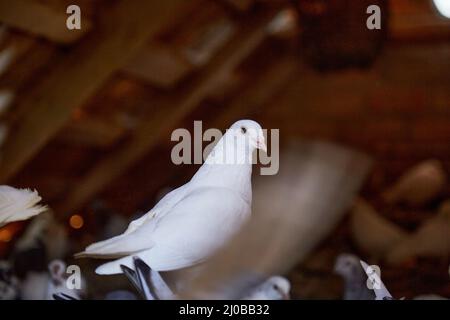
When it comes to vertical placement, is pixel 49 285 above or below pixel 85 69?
below

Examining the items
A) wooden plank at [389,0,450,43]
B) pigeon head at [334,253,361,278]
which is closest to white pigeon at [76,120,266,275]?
pigeon head at [334,253,361,278]

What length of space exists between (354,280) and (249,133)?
462mm

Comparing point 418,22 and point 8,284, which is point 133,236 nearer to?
point 8,284

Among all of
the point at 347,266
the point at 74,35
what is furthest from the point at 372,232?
the point at 74,35

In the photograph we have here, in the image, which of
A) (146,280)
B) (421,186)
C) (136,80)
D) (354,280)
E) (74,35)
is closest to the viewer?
(146,280)

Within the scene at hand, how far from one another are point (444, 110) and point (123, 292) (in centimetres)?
156

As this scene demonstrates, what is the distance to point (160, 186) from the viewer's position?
1.52 metres

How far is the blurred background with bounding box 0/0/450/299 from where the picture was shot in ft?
5.41

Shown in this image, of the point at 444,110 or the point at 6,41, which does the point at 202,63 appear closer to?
the point at 6,41

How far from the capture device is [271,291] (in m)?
1.48

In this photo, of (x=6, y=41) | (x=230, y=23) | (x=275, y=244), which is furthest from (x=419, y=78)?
(x=6, y=41)

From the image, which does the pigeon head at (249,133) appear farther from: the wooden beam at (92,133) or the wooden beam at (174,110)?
the wooden beam at (92,133)

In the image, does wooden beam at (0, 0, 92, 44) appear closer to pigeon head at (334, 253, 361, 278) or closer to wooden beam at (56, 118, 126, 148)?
wooden beam at (56, 118, 126, 148)

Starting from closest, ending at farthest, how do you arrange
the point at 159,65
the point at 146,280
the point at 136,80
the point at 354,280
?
the point at 146,280
the point at 354,280
the point at 159,65
the point at 136,80
